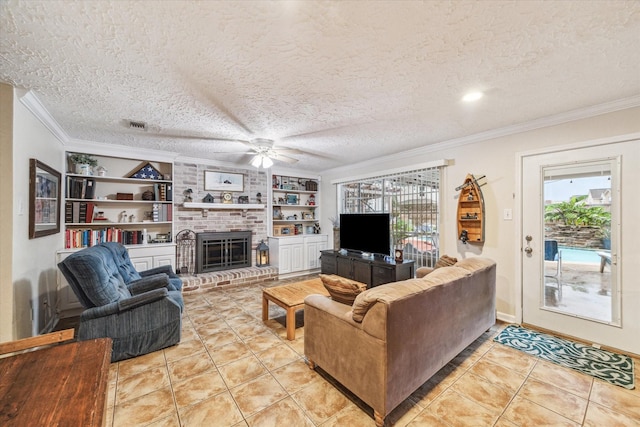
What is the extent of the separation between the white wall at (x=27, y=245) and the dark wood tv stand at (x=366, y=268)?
12.5 feet

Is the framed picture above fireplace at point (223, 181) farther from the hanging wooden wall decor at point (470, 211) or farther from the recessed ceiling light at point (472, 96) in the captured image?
the recessed ceiling light at point (472, 96)

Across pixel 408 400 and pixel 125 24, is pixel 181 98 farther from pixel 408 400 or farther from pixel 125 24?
pixel 408 400

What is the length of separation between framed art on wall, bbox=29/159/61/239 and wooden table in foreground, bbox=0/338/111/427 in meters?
2.12

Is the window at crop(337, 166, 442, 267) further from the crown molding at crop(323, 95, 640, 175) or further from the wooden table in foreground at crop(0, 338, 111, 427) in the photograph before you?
the wooden table in foreground at crop(0, 338, 111, 427)

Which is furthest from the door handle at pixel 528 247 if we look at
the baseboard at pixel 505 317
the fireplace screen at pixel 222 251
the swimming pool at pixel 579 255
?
the fireplace screen at pixel 222 251

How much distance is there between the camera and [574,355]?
241 centimetres

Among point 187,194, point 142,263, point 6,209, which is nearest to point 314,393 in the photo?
point 6,209

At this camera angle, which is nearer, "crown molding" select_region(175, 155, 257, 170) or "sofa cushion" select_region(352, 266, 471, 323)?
"sofa cushion" select_region(352, 266, 471, 323)

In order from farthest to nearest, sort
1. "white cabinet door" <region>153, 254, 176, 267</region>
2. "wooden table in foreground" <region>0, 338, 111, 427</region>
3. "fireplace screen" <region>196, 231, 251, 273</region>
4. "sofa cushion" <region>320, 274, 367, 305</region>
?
"fireplace screen" <region>196, 231, 251, 273</region>, "white cabinet door" <region>153, 254, 176, 267</region>, "sofa cushion" <region>320, 274, 367, 305</region>, "wooden table in foreground" <region>0, 338, 111, 427</region>

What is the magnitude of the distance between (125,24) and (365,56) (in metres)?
1.43

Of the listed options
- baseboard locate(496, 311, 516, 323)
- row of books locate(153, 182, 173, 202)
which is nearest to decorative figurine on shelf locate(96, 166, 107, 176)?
row of books locate(153, 182, 173, 202)

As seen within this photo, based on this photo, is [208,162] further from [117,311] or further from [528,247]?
[528,247]

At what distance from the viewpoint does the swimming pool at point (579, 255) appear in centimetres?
264

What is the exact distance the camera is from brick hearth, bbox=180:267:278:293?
4316 mm
